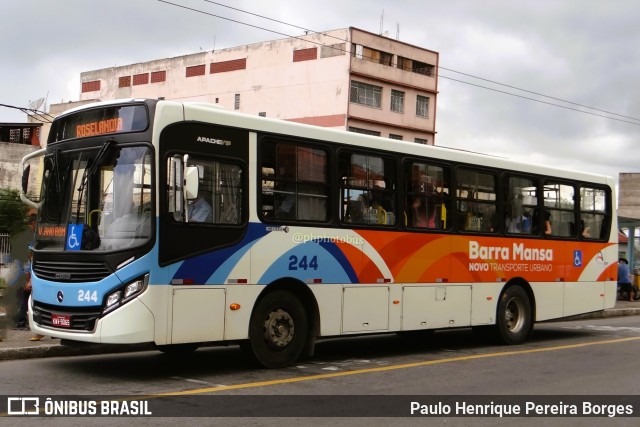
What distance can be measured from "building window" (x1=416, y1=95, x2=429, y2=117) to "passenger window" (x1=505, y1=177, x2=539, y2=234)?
49.3m

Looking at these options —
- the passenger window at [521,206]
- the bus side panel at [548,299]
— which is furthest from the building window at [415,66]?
the passenger window at [521,206]

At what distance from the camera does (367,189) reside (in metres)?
11.1

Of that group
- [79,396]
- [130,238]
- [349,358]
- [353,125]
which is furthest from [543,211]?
[353,125]

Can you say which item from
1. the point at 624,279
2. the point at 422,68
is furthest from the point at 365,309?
the point at 422,68

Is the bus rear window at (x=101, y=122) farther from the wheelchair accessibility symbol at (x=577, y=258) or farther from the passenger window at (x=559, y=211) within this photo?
the wheelchair accessibility symbol at (x=577, y=258)

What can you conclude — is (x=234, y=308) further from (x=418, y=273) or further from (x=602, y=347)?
(x=602, y=347)

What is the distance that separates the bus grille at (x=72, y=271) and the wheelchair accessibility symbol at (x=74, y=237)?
0.63ft

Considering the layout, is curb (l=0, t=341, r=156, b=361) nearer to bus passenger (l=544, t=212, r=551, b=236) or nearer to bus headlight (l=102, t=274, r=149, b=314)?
bus headlight (l=102, t=274, r=149, b=314)

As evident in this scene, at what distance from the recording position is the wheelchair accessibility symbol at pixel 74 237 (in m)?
8.75

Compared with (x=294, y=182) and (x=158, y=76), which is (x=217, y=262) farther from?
(x=158, y=76)

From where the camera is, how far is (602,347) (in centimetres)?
1359

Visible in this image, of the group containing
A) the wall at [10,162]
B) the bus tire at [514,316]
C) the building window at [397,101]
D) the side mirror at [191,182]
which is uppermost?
the building window at [397,101]

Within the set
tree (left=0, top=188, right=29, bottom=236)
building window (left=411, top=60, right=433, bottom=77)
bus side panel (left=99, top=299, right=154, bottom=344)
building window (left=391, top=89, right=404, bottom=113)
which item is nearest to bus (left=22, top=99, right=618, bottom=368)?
bus side panel (left=99, top=299, right=154, bottom=344)

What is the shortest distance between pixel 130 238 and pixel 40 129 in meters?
55.8
